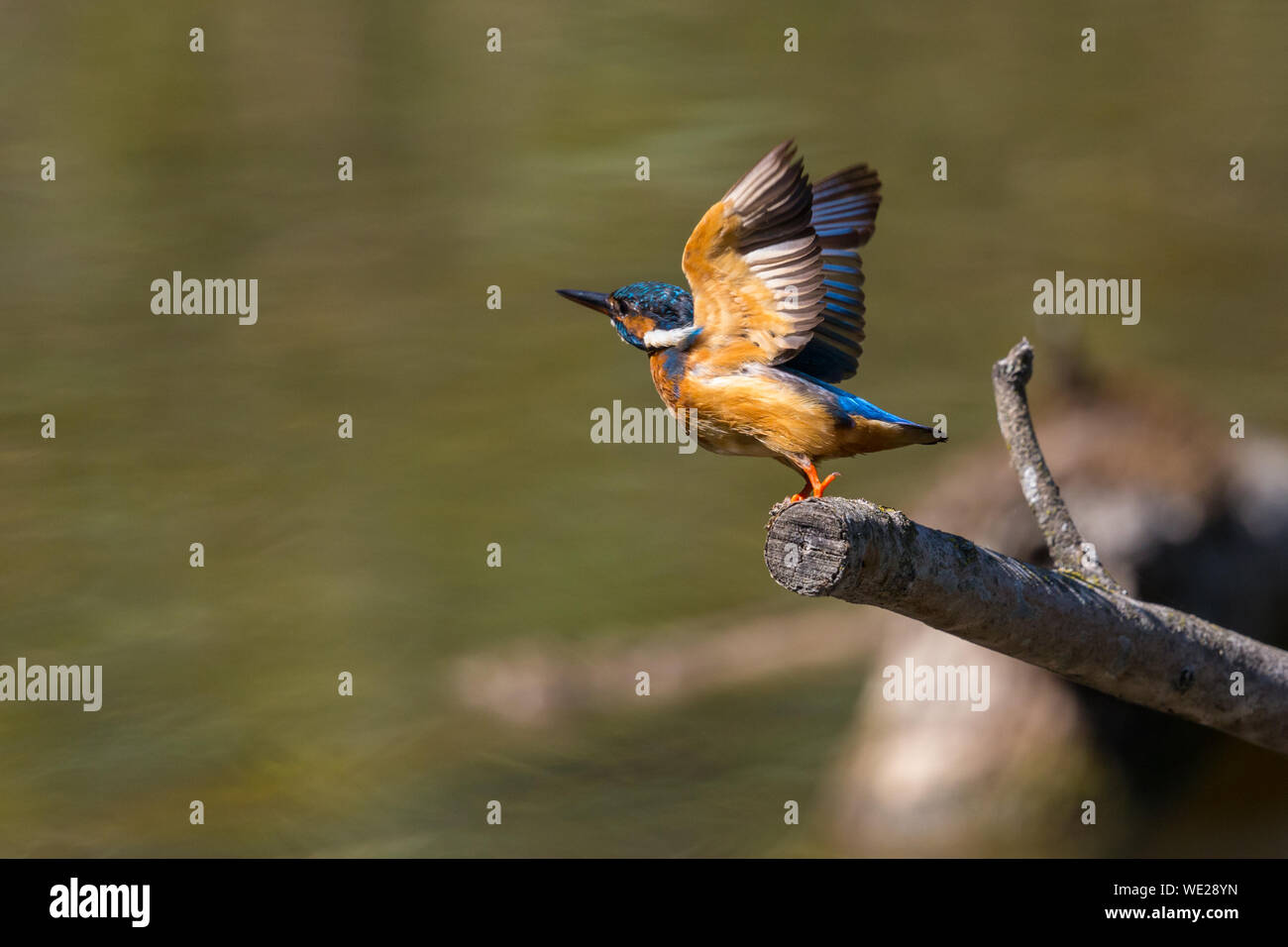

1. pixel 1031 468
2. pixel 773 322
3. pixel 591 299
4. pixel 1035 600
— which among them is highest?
pixel 591 299

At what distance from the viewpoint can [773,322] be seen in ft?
7.45

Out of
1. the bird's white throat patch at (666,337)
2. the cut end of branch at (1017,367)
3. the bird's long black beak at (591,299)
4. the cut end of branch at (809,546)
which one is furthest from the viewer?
the cut end of branch at (1017,367)

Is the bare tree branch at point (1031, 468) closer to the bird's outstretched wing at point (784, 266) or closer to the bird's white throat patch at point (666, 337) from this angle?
the bird's outstretched wing at point (784, 266)

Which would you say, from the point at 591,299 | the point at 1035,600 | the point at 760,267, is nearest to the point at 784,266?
Result: the point at 760,267

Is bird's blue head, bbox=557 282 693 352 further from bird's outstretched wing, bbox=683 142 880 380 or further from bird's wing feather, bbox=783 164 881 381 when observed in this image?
bird's wing feather, bbox=783 164 881 381

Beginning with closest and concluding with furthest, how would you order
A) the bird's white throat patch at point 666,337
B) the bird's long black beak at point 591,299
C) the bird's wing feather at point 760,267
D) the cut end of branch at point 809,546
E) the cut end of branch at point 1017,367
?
1. the cut end of branch at point 809,546
2. the bird's wing feather at point 760,267
3. the bird's white throat patch at point 666,337
4. the bird's long black beak at point 591,299
5. the cut end of branch at point 1017,367

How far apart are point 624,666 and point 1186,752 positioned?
7.38ft

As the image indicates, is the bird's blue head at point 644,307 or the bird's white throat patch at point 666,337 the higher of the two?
the bird's blue head at point 644,307

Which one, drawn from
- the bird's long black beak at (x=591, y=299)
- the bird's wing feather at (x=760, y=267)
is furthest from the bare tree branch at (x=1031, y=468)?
the bird's long black beak at (x=591, y=299)

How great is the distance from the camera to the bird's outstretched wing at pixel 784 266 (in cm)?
218

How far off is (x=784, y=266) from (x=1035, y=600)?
0.71 meters

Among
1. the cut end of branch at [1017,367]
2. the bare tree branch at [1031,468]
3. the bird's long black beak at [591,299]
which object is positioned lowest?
the bare tree branch at [1031,468]

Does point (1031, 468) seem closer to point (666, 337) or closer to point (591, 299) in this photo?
point (666, 337)
